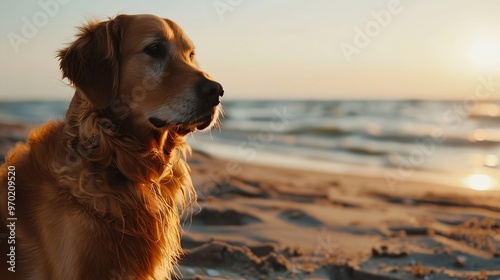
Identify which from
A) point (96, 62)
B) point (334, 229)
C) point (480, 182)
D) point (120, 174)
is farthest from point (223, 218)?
point (480, 182)

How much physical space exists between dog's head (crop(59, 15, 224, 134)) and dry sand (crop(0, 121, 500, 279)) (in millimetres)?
1625

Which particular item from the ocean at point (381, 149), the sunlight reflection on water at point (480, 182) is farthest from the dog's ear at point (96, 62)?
the sunlight reflection on water at point (480, 182)

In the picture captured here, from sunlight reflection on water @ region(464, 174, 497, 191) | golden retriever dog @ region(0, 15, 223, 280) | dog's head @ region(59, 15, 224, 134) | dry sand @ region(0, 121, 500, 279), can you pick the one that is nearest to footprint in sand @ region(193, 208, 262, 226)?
dry sand @ region(0, 121, 500, 279)

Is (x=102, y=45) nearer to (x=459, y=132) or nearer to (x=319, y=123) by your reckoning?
(x=459, y=132)

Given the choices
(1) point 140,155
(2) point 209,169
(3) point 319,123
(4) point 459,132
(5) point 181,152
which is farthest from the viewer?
(3) point 319,123

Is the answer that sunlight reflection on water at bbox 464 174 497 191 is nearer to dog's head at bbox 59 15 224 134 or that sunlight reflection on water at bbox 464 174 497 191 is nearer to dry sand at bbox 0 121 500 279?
dry sand at bbox 0 121 500 279

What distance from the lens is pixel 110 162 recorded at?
11.1ft

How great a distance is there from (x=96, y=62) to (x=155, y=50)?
370 millimetres

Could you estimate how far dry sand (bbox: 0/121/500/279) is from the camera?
4.86 metres

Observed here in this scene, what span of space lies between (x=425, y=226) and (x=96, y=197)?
4.47 metres

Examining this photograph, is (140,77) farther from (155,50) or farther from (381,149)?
(381,149)

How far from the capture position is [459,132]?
1856 cm

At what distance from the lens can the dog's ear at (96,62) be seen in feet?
11.0

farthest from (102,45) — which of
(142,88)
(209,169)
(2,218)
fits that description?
(209,169)
